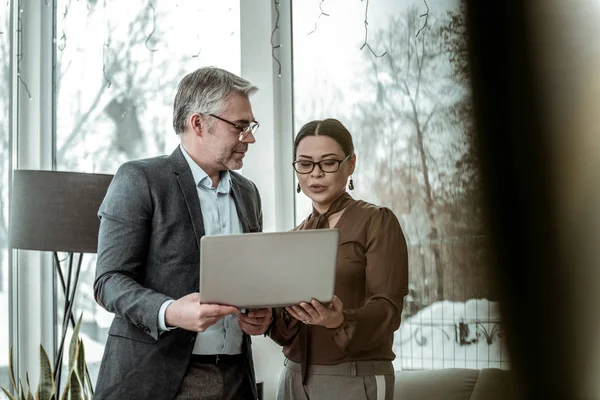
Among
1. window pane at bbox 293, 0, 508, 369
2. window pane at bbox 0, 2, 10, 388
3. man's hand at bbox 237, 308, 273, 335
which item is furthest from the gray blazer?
window pane at bbox 0, 2, 10, 388

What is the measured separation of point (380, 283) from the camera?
2.28 m

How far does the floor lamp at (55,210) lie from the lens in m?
2.84

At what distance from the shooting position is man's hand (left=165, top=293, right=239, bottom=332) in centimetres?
186

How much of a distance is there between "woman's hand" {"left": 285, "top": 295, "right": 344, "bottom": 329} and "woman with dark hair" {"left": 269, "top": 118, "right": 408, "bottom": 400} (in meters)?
0.06

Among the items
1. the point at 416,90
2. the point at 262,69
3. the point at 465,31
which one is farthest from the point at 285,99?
the point at 465,31

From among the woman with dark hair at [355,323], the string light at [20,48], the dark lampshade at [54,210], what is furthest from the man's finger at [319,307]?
the string light at [20,48]

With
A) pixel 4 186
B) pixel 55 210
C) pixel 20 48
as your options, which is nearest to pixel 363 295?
pixel 55 210

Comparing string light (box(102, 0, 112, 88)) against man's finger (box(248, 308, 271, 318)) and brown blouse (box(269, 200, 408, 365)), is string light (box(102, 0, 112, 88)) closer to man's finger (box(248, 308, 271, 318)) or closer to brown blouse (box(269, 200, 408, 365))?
brown blouse (box(269, 200, 408, 365))

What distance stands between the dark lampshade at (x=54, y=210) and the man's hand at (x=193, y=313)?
1.04 meters

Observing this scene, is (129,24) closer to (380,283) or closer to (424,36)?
(424,36)

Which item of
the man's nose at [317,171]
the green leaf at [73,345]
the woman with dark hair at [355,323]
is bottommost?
the green leaf at [73,345]

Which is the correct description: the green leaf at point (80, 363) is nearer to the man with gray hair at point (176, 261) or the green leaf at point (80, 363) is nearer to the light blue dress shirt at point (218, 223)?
the man with gray hair at point (176, 261)

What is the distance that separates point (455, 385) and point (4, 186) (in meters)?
2.35

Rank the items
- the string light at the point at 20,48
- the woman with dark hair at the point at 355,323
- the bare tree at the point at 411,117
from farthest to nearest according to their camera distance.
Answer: the string light at the point at 20,48 → the bare tree at the point at 411,117 → the woman with dark hair at the point at 355,323
